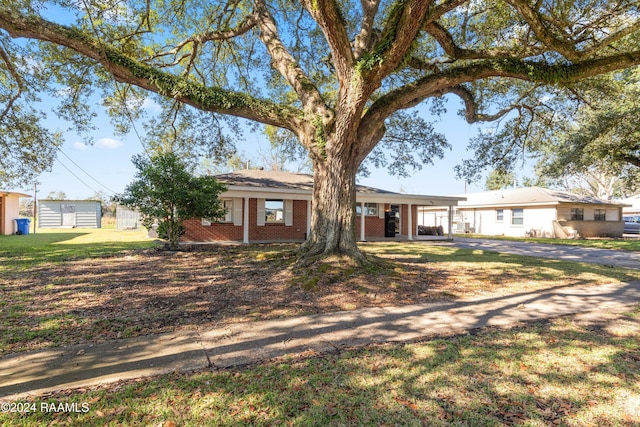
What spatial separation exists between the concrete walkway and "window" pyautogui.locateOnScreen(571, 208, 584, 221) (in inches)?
891

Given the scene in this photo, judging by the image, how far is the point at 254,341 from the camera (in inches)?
144

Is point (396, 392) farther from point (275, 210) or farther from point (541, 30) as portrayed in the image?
point (275, 210)

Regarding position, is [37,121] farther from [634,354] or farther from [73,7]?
[634,354]

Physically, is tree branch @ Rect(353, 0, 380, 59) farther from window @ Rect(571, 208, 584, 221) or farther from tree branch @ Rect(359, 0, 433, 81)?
window @ Rect(571, 208, 584, 221)

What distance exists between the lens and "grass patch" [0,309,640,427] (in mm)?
2260

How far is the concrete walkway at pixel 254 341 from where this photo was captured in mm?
2896

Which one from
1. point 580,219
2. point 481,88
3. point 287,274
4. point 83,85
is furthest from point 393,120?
point 580,219

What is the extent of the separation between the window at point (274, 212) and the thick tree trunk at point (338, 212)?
31.4 feet

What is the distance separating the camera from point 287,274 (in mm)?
6965

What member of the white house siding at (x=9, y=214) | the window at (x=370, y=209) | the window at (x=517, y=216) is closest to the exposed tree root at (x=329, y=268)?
the window at (x=370, y=209)

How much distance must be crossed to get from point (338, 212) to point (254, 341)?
4284 millimetres

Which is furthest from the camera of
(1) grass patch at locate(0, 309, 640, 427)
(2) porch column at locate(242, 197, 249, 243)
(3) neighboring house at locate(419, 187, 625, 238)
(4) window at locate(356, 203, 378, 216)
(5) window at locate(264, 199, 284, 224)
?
(3) neighboring house at locate(419, 187, 625, 238)

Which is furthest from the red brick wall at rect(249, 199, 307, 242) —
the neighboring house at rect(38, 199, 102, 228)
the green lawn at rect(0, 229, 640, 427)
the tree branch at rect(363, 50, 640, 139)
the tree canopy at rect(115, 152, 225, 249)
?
the neighboring house at rect(38, 199, 102, 228)

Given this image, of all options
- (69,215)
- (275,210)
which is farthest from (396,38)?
(69,215)
